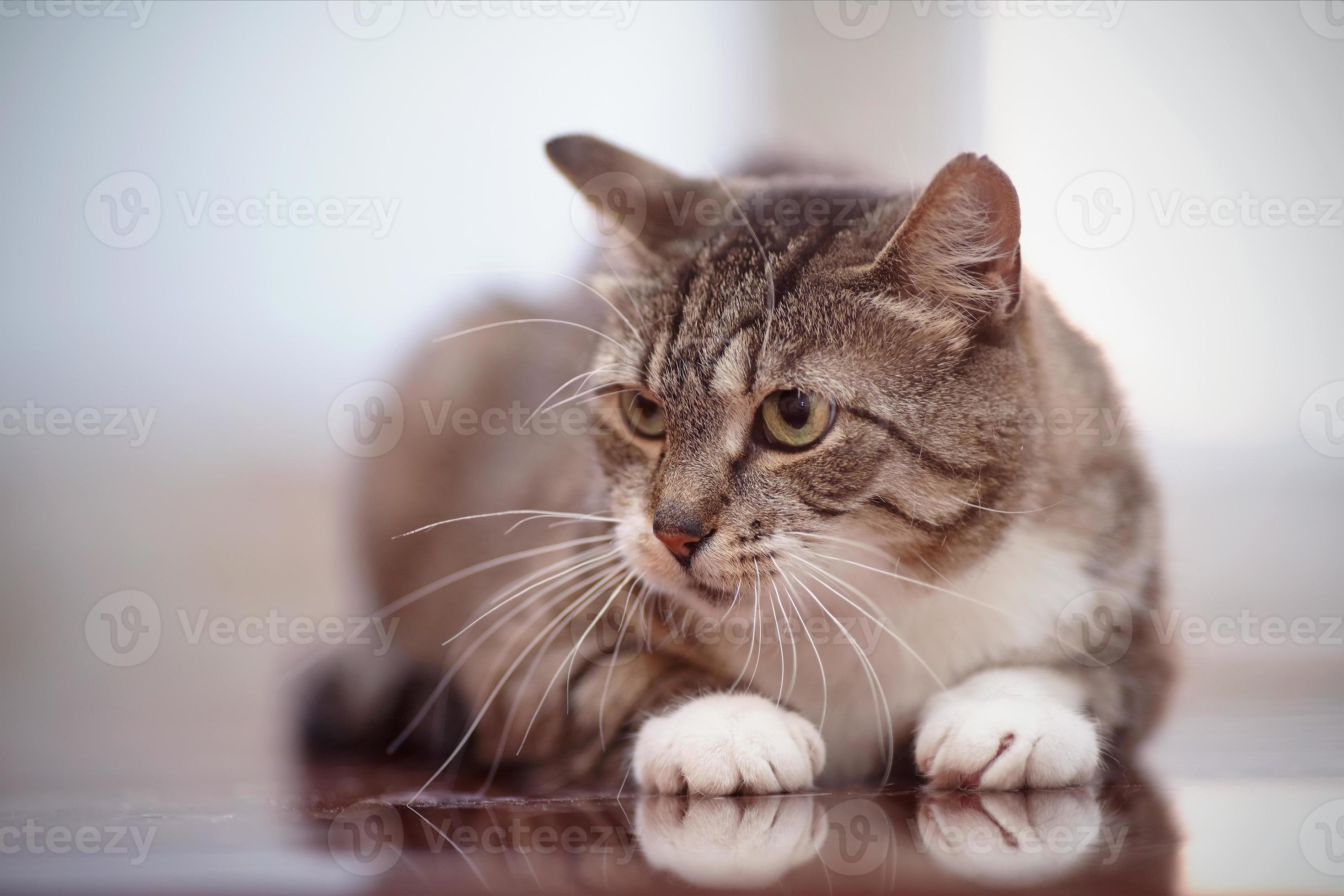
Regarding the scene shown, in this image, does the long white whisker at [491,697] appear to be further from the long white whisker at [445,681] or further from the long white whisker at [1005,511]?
the long white whisker at [1005,511]

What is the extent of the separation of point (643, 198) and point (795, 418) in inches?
17.3

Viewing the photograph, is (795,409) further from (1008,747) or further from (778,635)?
(1008,747)

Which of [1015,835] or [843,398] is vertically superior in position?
[843,398]

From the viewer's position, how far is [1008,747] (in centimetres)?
85

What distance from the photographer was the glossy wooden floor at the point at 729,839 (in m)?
0.61

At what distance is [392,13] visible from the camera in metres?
1.52

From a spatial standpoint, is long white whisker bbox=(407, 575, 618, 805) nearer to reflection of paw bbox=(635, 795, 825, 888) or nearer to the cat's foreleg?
reflection of paw bbox=(635, 795, 825, 888)

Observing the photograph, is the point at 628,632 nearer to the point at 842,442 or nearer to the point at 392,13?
the point at 842,442

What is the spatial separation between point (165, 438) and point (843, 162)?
1341mm

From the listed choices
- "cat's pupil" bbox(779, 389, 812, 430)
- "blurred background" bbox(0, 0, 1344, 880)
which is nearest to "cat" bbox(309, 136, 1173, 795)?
"cat's pupil" bbox(779, 389, 812, 430)

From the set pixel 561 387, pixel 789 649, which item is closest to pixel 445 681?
pixel 561 387

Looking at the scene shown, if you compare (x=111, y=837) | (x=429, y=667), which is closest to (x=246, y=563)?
(x=429, y=667)

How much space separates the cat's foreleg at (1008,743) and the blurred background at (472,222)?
0.50 metres

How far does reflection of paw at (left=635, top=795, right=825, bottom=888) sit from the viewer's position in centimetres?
63
